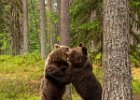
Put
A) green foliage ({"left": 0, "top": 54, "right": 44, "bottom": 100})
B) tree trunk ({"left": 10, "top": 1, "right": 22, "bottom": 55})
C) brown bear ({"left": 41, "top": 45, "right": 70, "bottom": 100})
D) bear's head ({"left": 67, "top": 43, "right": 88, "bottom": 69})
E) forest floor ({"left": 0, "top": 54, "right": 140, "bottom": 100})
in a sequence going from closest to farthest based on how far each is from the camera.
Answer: brown bear ({"left": 41, "top": 45, "right": 70, "bottom": 100}) → bear's head ({"left": 67, "top": 43, "right": 88, "bottom": 69}) → forest floor ({"left": 0, "top": 54, "right": 140, "bottom": 100}) → green foliage ({"left": 0, "top": 54, "right": 44, "bottom": 100}) → tree trunk ({"left": 10, "top": 1, "right": 22, "bottom": 55})

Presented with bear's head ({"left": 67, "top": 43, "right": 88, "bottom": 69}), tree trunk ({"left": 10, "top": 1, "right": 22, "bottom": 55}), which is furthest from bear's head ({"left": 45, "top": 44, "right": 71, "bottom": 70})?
tree trunk ({"left": 10, "top": 1, "right": 22, "bottom": 55})

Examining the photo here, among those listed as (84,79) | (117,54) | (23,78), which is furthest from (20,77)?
(117,54)

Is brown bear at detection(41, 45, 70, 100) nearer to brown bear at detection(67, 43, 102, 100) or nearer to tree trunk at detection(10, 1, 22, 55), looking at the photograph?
brown bear at detection(67, 43, 102, 100)

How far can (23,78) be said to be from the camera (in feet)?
70.1

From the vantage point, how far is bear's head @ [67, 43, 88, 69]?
Result: 26.7 ft

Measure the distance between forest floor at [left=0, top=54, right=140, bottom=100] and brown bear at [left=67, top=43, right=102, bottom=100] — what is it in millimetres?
8431

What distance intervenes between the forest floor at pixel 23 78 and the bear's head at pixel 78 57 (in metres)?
8.46

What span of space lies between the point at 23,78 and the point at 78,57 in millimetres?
13475

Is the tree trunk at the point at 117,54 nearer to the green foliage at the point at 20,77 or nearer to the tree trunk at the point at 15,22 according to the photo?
the green foliage at the point at 20,77

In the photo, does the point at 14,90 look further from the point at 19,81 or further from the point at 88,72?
the point at 88,72

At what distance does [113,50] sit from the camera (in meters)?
8.03

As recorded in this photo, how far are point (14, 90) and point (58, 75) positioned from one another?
35.8 feet

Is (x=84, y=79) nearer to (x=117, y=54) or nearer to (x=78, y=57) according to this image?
(x=78, y=57)

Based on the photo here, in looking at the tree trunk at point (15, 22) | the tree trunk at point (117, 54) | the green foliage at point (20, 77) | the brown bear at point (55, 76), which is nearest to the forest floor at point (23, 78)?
the green foliage at point (20, 77)
